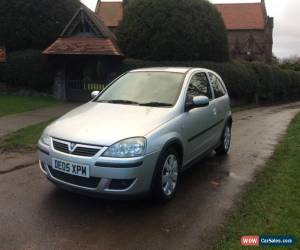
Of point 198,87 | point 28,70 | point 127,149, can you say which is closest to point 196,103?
point 198,87

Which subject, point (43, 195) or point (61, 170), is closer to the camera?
point (61, 170)

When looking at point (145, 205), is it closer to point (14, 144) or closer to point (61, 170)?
point (61, 170)

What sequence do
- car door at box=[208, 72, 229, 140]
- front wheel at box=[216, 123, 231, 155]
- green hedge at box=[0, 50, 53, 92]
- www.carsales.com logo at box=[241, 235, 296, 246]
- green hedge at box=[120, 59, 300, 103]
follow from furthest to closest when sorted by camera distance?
green hedge at box=[0, 50, 53, 92]
green hedge at box=[120, 59, 300, 103]
front wheel at box=[216, 123, 231, 155]
car door at box=[208, 72, 229, 140]
www.carsales.com logo at box=[241, 235, 296, 246]

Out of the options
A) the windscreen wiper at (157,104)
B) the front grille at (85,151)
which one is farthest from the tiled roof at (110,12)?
Result: the front grille at (85,151)

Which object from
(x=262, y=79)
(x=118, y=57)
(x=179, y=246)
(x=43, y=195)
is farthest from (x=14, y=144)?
(x=262, y=79)

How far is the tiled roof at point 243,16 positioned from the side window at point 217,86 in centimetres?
4683

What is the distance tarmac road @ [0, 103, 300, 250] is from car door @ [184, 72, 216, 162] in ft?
1.76

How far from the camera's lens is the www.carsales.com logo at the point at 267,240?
3.74 metres

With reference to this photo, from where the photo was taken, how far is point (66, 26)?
2020 cm

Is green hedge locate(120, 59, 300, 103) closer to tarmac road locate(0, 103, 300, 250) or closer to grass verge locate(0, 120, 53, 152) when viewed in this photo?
grass verge locate(0, 120, 53, 152)

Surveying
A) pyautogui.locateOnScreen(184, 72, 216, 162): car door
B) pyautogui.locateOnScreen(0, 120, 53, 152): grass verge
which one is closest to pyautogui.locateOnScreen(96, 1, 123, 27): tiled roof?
pyautogui.locateOnScreen(0, 120, 53, 152): grass verge

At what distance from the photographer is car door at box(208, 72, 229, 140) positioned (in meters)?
6.74

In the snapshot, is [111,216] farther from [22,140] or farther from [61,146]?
[22,140]

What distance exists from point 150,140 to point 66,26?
17.3 metres
